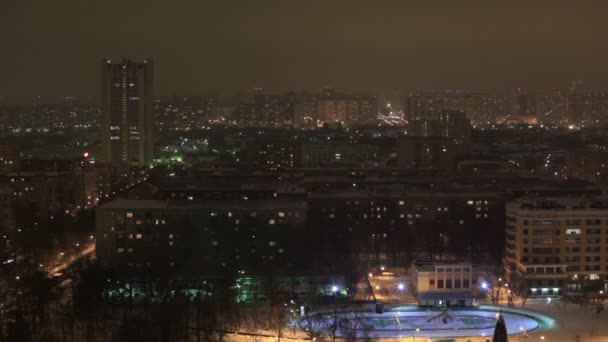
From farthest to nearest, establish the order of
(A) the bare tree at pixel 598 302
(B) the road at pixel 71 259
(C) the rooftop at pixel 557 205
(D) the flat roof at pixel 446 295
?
(B) the road at pixel 71 259, (C) the rooftop at pixel 557 205, (D) the flat roof at pixel 446 295, (A) the bare tree at pixel 598 302

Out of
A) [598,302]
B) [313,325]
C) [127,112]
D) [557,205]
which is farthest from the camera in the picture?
[127,112]

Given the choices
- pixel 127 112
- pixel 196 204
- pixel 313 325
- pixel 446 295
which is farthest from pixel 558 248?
pixel 127 112

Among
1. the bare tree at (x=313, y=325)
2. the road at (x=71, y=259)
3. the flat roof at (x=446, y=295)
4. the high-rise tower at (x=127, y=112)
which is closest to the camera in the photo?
the bare tree at (x=313, y=325)

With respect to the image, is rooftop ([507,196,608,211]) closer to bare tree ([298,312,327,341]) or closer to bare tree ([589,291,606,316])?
bare tree ([589,291,606,316])

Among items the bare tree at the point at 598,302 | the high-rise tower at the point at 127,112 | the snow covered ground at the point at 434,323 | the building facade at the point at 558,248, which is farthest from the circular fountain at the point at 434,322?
the high-rise tower at the point at 127,112

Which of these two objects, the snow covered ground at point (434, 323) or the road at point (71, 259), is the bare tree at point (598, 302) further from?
the road at point (71, 259)

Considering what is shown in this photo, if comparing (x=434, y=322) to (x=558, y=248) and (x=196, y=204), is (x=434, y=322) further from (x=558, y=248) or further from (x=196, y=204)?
(x=196, y=204)

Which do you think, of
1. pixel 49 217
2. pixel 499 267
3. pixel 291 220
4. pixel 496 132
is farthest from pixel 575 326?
pixel 496 132

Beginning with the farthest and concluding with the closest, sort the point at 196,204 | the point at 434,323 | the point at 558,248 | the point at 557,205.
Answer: the point at 196,204 → the point at 557,205 → the point at 558,248 → the point at 434,323

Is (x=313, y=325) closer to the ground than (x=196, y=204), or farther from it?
closer to the ground

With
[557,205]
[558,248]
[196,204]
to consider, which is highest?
[557,205]
